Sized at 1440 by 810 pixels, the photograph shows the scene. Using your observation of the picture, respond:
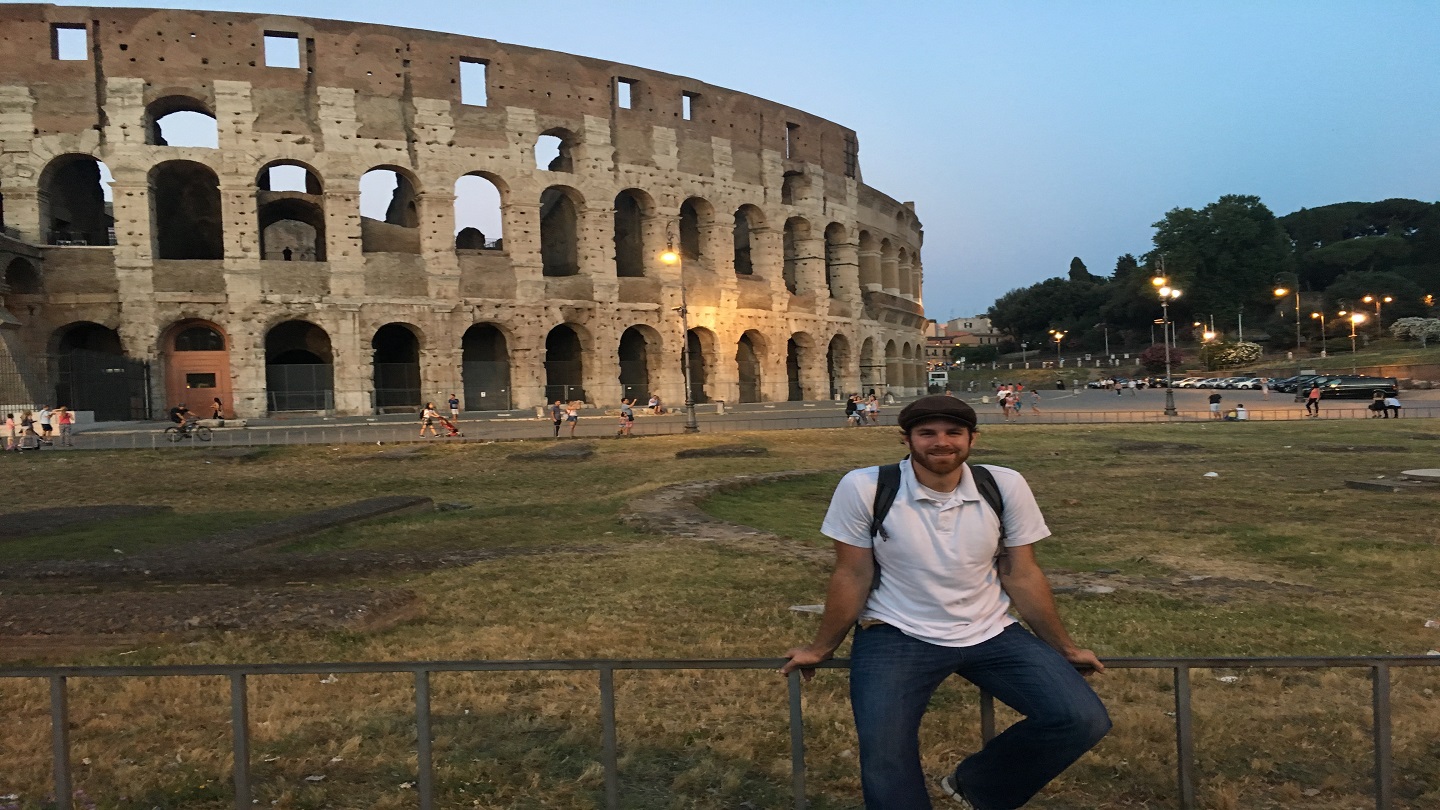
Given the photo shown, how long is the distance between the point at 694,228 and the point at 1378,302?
233 feet

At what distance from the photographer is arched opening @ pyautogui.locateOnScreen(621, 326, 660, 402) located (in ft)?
133

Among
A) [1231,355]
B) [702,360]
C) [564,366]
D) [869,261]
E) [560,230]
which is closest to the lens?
[564,366]

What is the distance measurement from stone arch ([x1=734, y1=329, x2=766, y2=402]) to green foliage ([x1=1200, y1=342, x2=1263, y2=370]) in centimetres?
4926

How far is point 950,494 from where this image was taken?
292cm

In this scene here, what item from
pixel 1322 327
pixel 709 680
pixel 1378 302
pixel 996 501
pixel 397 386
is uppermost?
pixel 1378 302

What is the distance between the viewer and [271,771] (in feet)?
13.3

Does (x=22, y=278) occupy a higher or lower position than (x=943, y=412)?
higher

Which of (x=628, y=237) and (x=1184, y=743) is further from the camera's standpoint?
(x=628, y=237)

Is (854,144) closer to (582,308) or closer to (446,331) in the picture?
(582,308)

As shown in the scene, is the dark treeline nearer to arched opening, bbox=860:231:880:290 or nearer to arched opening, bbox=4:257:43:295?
arched opening, bbox=860:231:880:290

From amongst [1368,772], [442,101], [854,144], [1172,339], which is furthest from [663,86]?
[1172,339]

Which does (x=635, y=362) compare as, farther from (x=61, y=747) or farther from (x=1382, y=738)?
(x=1382, y=738)

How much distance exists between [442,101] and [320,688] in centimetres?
3358

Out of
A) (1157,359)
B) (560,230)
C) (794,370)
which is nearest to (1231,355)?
(1157,359)
